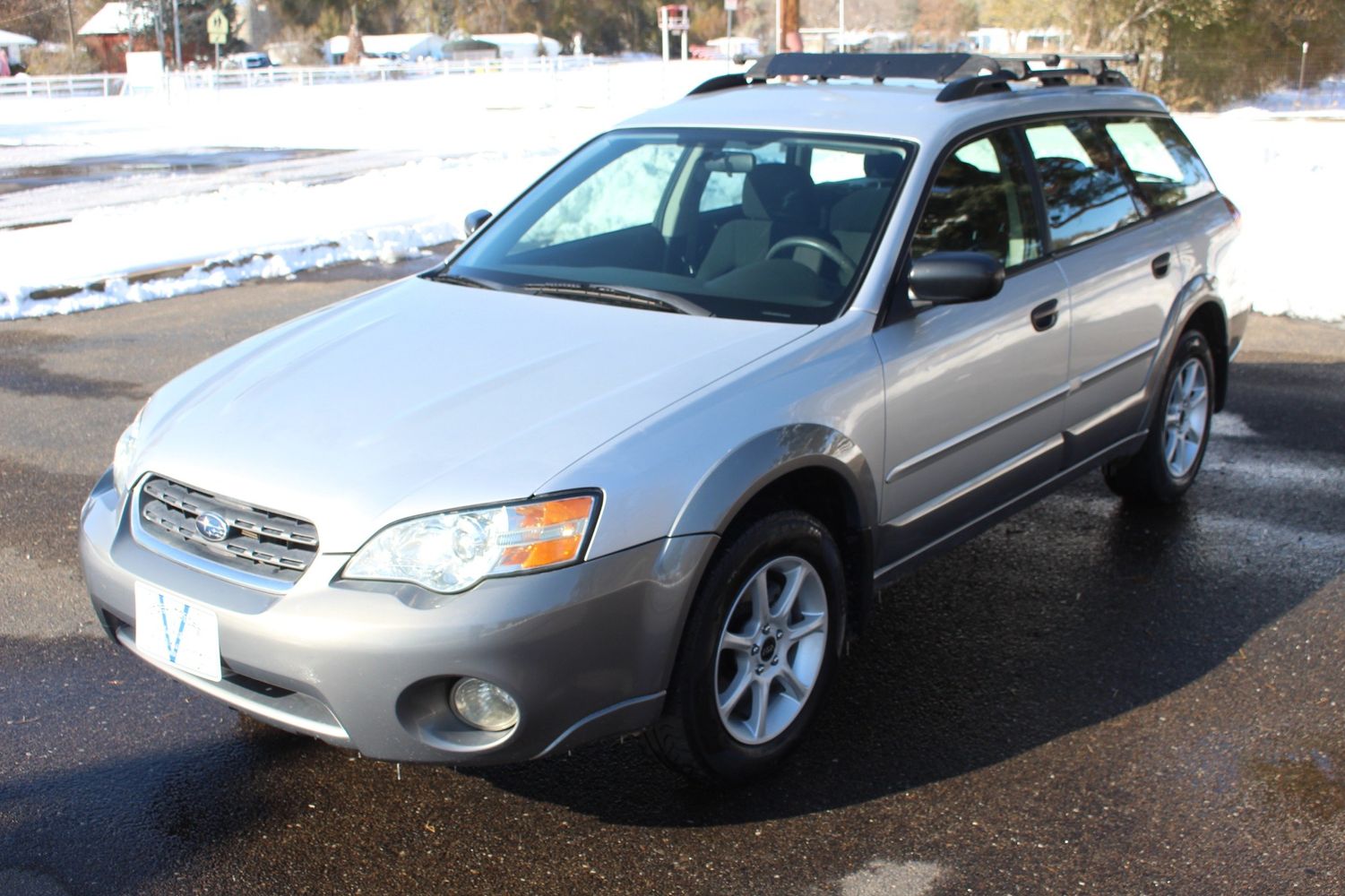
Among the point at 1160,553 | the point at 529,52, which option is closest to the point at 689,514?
the point at 1160,553

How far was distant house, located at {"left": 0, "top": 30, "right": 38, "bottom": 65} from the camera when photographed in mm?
73000

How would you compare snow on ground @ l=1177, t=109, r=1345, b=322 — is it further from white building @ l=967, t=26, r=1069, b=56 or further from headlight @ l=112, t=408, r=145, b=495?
white building @ l=967, t=26, r=1069, b=56

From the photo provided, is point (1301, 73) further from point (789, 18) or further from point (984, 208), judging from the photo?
point (984, 208)

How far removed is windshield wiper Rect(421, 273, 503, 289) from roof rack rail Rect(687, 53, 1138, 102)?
1.27 metres

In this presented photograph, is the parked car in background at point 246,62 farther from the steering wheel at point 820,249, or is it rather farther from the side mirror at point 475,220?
the steering wheel at point 820,249

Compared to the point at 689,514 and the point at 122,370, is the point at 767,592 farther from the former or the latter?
the point at 122,370

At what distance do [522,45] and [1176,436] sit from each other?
89126 mm

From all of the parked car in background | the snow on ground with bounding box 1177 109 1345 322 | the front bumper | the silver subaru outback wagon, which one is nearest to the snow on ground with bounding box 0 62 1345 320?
the snow on ground with bounding box 1177 109 1345 322

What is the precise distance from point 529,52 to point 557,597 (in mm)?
89854

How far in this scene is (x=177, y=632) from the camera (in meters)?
3.11

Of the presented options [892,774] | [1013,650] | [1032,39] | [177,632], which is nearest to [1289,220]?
[1013,650]

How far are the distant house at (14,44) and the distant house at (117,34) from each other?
3869mm

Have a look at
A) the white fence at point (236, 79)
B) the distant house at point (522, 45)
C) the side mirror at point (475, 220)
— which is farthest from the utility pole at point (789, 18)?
the distant house at point (522, 45)

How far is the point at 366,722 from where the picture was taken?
9.59 feet
